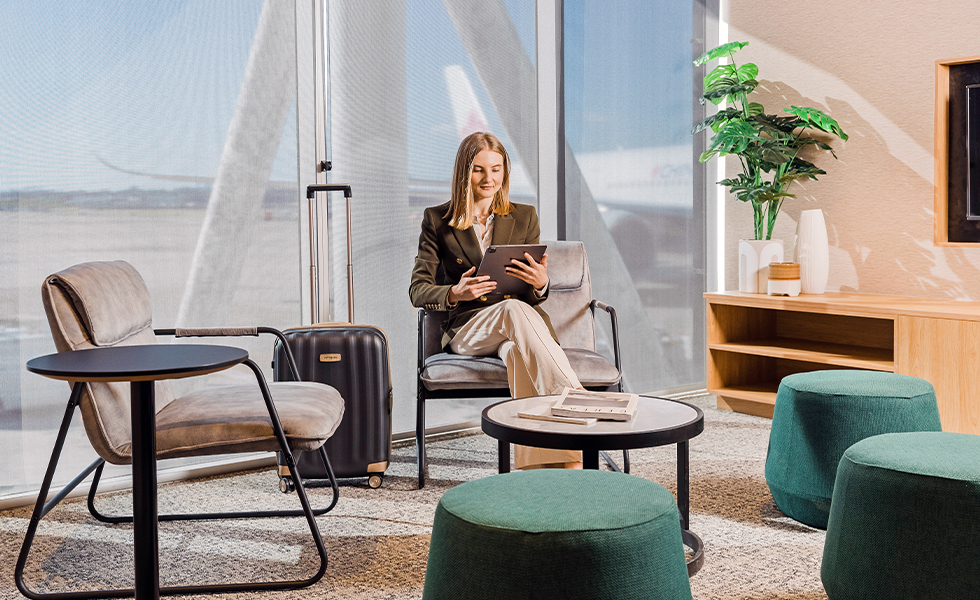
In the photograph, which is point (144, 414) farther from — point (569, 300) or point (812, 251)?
point (812, 251)

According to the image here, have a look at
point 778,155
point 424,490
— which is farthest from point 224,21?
point 778,155

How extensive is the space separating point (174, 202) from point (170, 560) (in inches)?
54.4

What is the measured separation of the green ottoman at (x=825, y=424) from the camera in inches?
96.2

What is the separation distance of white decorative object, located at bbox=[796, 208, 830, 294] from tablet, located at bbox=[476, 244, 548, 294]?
5.26ft

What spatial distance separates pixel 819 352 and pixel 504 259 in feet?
5.93

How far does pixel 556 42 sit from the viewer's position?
4.16 meters

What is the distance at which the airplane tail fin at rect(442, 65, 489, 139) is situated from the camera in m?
3.79

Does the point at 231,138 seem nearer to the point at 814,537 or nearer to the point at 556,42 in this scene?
the point at 556,42

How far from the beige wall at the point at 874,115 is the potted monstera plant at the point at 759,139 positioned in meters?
0.14

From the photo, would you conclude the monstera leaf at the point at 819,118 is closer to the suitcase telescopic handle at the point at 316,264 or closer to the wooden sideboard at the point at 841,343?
the wooden sideboard at the point at 841,343

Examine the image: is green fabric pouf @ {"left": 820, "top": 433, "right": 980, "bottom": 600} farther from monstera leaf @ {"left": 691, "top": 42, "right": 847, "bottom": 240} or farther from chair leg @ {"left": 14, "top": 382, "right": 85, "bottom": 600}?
monstera leaf @ {"left": 691, "top": 42, "right": 847, "bottom": 240}

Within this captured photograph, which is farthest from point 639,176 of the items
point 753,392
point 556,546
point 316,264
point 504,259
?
Result: point 556,546

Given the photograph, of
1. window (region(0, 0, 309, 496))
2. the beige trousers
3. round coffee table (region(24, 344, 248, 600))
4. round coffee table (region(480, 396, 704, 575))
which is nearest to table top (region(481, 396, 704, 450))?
round coffee table (region(480, 396, 704, 575))

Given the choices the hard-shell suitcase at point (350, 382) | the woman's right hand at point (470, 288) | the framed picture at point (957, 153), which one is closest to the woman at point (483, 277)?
the woman's right hand at point (470, 288)
